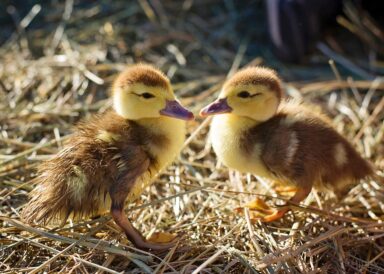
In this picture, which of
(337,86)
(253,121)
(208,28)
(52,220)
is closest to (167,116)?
(253,121)

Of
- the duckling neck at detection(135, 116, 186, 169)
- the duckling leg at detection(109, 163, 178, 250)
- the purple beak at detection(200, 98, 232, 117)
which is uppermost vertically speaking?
the purple beak at detection(200, 98, 232, 117)

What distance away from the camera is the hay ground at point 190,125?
213 cm

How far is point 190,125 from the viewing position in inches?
118

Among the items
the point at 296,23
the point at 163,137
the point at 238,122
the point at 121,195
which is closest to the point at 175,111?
the point at 163,137

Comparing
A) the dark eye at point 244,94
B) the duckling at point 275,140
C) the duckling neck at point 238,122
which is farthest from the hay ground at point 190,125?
the dark eye at point 244,94

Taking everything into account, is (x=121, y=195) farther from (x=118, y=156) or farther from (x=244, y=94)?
(x=244, y=94)

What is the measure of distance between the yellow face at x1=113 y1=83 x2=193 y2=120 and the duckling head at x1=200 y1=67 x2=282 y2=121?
142 millimetres

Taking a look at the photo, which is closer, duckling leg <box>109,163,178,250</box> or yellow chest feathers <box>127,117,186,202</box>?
duckling leg <box>109,163,178,250</box>

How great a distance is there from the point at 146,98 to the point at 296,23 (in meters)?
1.74

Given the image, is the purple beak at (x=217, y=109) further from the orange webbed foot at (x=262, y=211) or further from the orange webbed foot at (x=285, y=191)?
the orange webbed foot at (x=285, y=191)

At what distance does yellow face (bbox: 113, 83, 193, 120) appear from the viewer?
220 centimetres

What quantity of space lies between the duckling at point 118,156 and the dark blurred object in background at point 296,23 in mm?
1570

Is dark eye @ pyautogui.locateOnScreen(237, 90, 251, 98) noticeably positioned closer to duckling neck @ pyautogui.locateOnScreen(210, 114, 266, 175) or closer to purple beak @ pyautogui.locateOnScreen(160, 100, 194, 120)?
duckling neck @ pyautogui.locateOnScreen(210, 114, 266, 175)

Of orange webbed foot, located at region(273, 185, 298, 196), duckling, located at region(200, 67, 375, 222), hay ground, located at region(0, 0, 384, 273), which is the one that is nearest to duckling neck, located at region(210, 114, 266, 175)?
duckling, located at region(200, 67, 375, 222)
